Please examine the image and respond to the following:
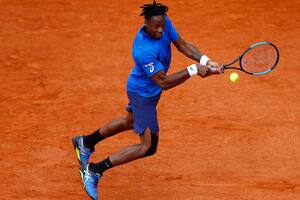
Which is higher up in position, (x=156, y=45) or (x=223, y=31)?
(x=156, y=45)

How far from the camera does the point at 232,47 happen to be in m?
11.1

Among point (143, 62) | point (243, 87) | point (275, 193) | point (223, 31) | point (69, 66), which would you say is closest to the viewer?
point (143, 62)

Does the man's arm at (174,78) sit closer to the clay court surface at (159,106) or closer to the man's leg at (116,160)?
the man's leg at (116,160)

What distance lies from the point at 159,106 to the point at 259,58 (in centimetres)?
221

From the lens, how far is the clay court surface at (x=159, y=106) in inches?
320

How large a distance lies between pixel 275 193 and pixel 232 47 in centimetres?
373

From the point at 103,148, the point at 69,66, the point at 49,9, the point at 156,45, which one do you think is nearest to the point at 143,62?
the point at 156,45

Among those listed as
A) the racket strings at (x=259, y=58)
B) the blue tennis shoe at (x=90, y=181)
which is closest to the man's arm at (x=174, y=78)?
the racket strings at (x=259, y=58)

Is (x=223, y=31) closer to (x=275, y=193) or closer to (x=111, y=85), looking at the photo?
(x=111, y=85)

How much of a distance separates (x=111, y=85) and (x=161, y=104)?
89 cm

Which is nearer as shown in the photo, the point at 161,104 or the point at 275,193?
the point at 275,193

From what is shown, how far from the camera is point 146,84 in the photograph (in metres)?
7.45

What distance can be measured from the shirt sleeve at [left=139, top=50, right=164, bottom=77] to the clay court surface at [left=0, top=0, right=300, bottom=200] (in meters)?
1.60

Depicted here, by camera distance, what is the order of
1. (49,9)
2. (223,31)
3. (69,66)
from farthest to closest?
1. (49,9)
2. (223,31)
3. (69,66)
